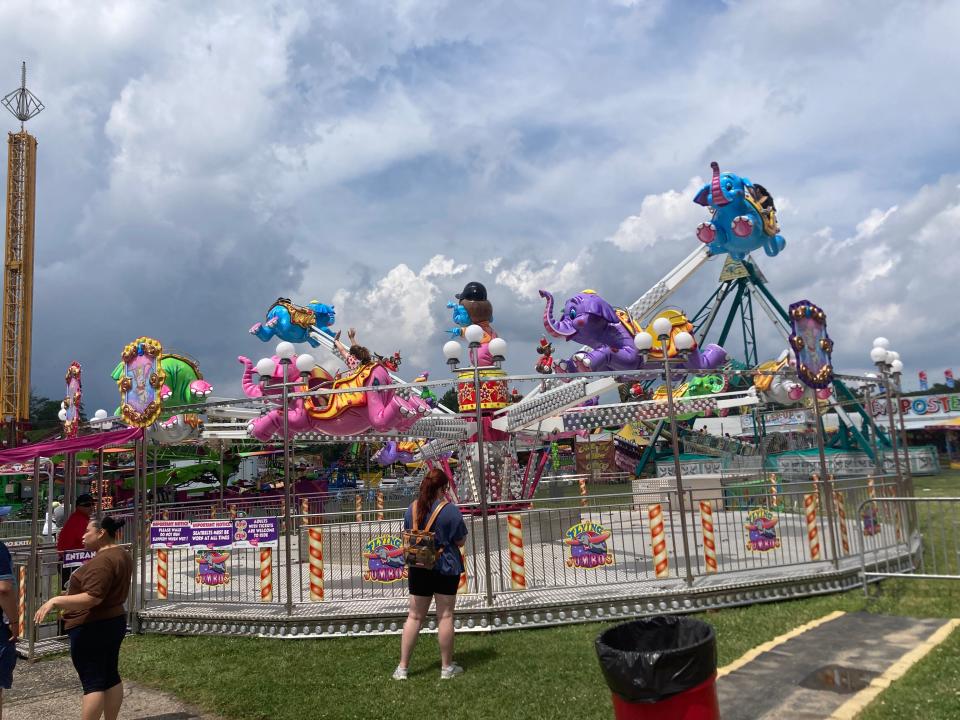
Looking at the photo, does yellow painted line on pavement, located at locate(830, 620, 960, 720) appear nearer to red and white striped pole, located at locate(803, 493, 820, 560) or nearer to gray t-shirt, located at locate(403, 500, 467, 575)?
red and white striped pole, located at locate(803, 493, 820, 560)

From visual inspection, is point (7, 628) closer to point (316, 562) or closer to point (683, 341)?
point (316, 562)

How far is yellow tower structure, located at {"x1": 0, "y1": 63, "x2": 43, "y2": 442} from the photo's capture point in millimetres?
46781

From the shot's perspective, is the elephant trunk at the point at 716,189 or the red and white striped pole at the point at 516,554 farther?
the elephant trunk at the point at 716,189

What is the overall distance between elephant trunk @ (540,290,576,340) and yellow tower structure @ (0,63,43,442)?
139ft

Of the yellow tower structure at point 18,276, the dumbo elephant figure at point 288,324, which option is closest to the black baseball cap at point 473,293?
the dumbo elephant figure at point 288,324

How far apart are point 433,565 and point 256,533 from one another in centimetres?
305

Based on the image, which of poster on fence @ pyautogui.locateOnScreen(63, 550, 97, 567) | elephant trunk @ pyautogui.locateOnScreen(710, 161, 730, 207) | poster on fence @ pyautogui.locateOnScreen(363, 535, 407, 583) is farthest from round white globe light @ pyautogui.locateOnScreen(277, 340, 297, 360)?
elephant trunk @ pyautogui.locateOnScreen(710, 161, 730, 207)

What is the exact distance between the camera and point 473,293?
17.5 m

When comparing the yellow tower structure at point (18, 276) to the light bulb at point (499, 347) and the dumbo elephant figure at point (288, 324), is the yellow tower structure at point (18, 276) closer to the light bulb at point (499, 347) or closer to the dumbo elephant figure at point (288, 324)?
the dumbo elephant figure at point (288, 324)

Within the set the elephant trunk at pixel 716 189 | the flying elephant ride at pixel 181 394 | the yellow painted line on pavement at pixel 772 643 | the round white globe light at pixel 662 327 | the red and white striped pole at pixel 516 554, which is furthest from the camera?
the elephant trunk at pixel 716 189

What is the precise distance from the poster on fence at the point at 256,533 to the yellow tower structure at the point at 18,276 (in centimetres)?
4694

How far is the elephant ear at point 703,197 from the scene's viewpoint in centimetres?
1975

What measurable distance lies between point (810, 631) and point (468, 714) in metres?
3.42

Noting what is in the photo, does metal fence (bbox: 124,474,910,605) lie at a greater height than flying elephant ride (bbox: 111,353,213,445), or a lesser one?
lesser
